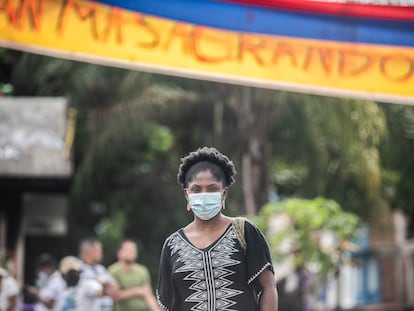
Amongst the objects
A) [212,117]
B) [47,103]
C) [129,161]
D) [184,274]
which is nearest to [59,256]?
[129,161]

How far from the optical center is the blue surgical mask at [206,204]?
5637mm

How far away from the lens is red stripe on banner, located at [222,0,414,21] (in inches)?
324

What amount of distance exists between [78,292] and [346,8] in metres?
4.75

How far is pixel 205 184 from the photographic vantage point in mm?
5723

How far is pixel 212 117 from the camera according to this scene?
20.3m

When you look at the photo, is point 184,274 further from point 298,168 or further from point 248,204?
point 298,168

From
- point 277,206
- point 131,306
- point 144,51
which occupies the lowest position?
point 131,306

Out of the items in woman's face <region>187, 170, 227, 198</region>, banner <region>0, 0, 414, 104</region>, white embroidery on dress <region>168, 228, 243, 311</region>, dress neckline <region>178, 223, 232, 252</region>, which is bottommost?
white embroidery on dress <region>168, 228, 243, 311</region>

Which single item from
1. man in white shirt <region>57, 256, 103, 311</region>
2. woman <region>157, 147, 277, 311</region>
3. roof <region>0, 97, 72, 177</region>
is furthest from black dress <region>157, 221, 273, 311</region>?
roof <region>0, 97, 72, 177</region>

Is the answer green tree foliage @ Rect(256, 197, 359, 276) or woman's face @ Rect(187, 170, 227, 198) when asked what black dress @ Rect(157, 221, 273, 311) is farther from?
green tree foliage @ Rect(256, 197, 359, 276)

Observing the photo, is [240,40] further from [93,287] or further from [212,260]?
[93,287]

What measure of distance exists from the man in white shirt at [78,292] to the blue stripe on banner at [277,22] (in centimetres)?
401

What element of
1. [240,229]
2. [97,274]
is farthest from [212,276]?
[97,274]

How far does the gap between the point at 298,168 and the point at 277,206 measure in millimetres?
6745
